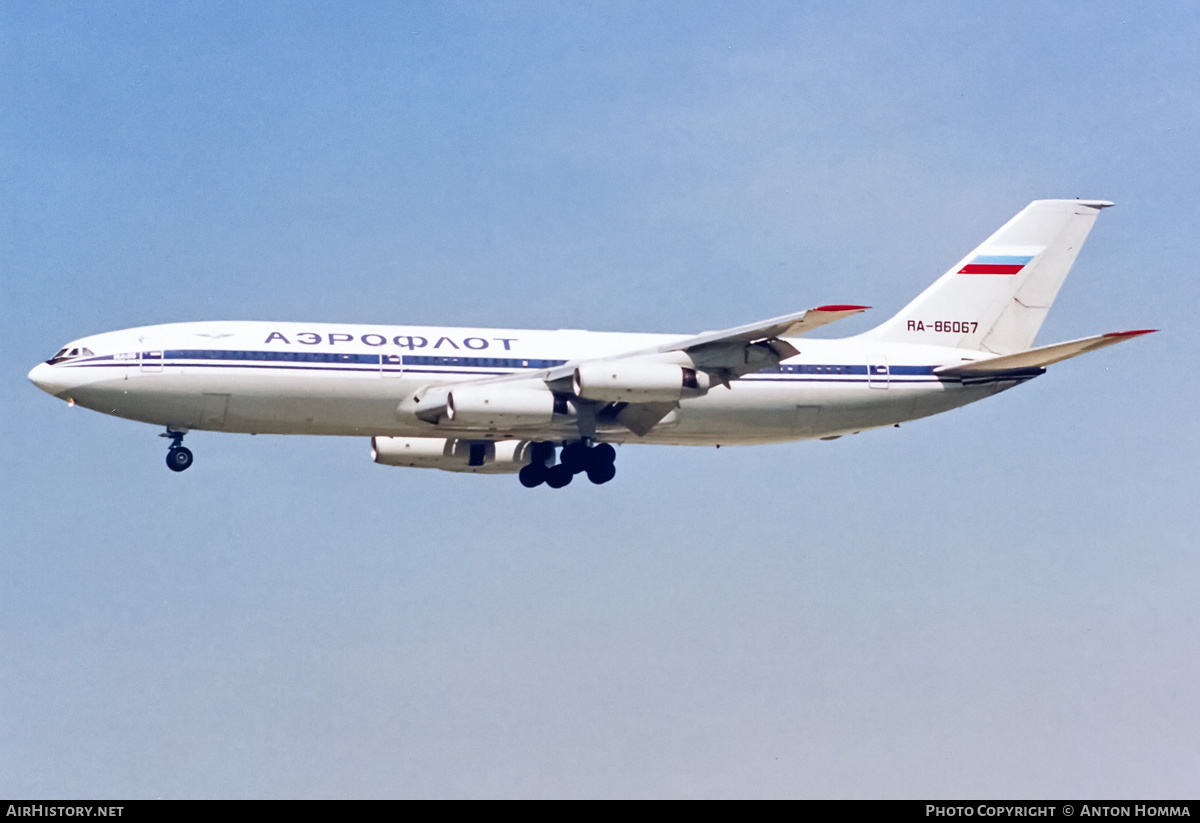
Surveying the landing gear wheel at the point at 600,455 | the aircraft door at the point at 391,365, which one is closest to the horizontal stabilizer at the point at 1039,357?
the landing gear wheel at the point at 600,455

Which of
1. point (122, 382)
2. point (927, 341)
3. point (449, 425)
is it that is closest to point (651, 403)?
point (449, 425)

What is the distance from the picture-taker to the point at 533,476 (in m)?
56.8

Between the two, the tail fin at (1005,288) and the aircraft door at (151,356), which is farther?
the tail fin at (1005,288)

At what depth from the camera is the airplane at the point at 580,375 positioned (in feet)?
164

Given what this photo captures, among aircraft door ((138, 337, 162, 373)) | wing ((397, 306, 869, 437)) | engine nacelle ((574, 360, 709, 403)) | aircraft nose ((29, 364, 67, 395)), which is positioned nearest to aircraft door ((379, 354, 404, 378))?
wing ((397, 306, 869, 437))

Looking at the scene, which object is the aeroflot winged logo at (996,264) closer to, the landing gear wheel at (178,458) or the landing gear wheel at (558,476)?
the landing gear wheel at (558,476)

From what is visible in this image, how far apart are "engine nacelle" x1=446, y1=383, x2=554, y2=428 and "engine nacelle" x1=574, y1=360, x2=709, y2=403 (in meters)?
1.27

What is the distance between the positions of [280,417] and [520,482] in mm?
9962

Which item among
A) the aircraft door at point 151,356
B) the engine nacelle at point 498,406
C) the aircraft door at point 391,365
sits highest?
the aircraft door at point 151,356

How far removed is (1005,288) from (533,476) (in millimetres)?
17517

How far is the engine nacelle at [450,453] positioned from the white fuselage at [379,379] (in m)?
4.02
